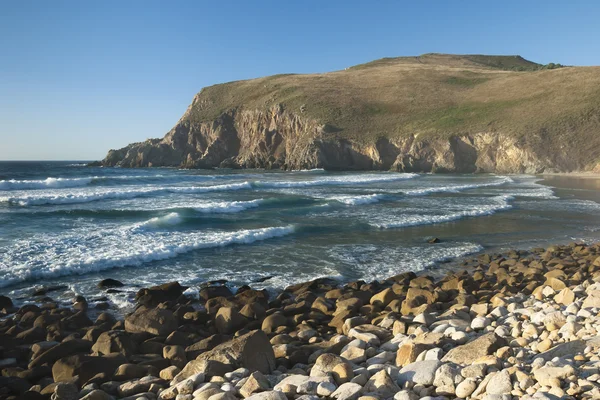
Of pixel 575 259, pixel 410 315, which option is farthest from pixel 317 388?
pixel 575 259

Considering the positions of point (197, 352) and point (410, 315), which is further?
point (410, 315)

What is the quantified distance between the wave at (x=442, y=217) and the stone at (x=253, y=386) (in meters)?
15.0

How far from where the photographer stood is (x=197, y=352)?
253 inches

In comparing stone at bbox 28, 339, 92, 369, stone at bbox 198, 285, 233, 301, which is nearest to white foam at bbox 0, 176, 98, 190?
stone at bbox 198, 285, 233, 301

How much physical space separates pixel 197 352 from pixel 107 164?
96.6 metres

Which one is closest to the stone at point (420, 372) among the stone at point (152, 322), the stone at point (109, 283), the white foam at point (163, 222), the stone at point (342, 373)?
the stone at point (342, 373)

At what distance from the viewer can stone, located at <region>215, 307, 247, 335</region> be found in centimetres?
798

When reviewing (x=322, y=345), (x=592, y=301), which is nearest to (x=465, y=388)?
(x=322, y=345)

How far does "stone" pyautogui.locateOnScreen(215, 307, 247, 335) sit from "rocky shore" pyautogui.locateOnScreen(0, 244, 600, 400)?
21 mm

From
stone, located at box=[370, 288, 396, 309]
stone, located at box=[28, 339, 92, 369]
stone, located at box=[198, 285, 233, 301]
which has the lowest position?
stone, located at box=[198, 285, 233, 301]

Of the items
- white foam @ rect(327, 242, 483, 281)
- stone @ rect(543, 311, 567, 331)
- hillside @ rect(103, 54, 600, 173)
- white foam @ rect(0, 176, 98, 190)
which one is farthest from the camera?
hillside @ rect(103, 54, 600, 173)

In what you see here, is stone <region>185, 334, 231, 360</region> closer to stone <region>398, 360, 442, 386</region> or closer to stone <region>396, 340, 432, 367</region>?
stone <region>396, 340, 432, 367</region>

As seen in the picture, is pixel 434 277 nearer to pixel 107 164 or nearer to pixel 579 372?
pixel 579 372

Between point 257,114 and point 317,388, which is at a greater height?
point 257,114
